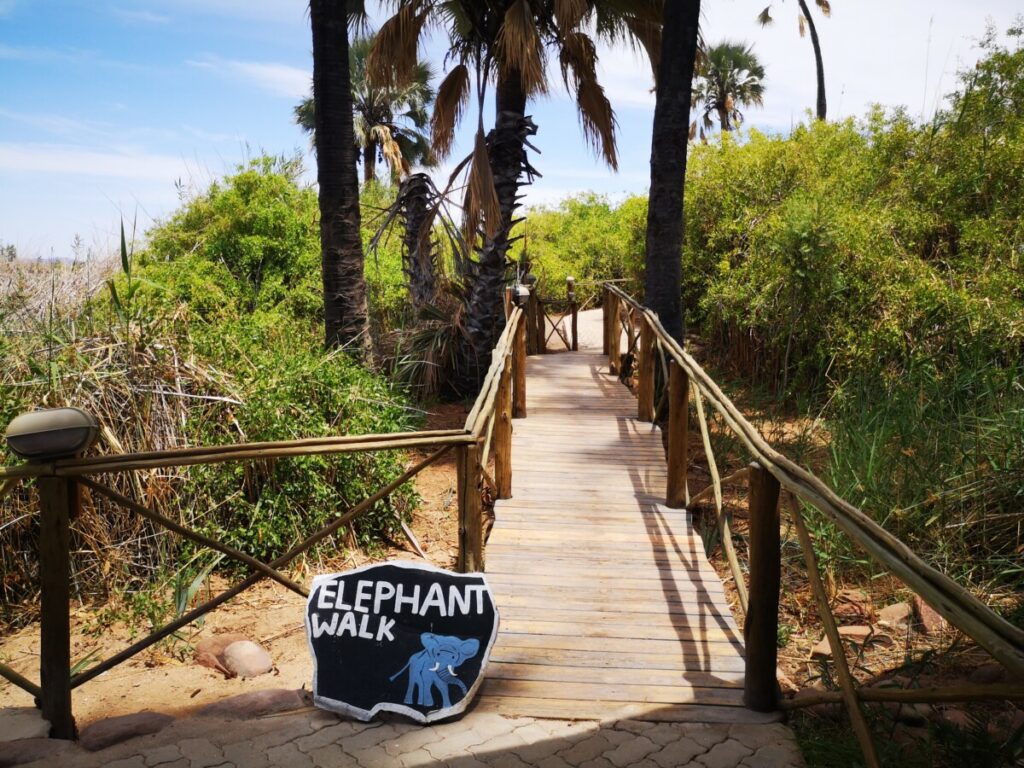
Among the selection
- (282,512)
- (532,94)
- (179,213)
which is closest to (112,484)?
(282,512)

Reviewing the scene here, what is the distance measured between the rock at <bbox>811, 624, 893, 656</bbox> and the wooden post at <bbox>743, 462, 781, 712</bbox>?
3.72ft

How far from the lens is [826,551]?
4914 mm

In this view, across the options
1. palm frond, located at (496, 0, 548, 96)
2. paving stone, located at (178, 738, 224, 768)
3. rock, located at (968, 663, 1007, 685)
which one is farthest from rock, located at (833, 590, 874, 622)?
palm frond, located at (496, 0, 548, 96)

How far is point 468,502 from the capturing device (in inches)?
135

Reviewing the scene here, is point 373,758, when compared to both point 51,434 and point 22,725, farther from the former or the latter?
point 51,434

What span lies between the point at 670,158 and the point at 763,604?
6.23 meters

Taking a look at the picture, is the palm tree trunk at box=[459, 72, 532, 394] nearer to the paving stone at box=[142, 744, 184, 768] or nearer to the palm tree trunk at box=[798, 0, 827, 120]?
the paving stone at box=[142, 744, 184, 768]

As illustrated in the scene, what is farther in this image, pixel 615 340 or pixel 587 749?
pixel 615 340

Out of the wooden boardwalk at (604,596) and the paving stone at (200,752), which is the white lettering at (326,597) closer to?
the paving stone at (200,752)

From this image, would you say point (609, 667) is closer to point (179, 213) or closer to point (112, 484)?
point (112, 484)

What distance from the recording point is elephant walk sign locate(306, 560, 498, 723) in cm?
287

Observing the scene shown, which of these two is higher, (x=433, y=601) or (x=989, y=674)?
(x=433, y=601)

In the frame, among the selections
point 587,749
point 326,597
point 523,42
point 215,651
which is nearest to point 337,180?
point 523,42

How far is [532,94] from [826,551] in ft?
22.9
